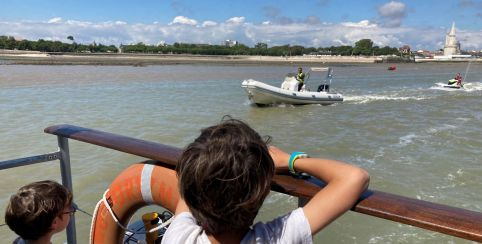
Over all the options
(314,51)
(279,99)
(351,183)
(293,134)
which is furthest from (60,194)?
(314,51)

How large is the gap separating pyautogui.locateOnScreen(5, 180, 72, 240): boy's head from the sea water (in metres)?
4.18

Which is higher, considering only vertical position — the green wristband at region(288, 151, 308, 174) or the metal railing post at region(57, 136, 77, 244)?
the green wristband at region(288, 151, 308, 174)

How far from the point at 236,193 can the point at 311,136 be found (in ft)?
37.5

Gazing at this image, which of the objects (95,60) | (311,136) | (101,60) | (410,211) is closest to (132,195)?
(410,211)

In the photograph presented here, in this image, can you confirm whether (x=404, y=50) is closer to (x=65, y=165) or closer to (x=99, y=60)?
(x=99, y=60)

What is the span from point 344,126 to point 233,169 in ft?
44.2

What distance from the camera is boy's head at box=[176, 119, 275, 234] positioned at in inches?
44.4

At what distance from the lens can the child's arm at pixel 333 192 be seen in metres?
1.25

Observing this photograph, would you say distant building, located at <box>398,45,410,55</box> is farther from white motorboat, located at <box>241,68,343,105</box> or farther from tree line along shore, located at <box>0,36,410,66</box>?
white motorboat, located at <box>241,68,343,105</box>

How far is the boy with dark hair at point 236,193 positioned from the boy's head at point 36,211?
676mm

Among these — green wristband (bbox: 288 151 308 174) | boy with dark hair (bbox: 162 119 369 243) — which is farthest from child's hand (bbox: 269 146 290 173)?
boy with dark hair (bbox: 162 119 369 243)

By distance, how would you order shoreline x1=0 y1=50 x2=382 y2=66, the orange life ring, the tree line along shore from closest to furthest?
the orange life ring < shoreline x1=0 y1=50 x2=382 y2=66 < the tree line along shore

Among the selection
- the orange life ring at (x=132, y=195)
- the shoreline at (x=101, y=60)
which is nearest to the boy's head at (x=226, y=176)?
the orange life ring at (x=132, y=195)

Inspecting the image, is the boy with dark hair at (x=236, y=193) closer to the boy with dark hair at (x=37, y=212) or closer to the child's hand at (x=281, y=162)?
the child's hand at (x=281, y=162)
